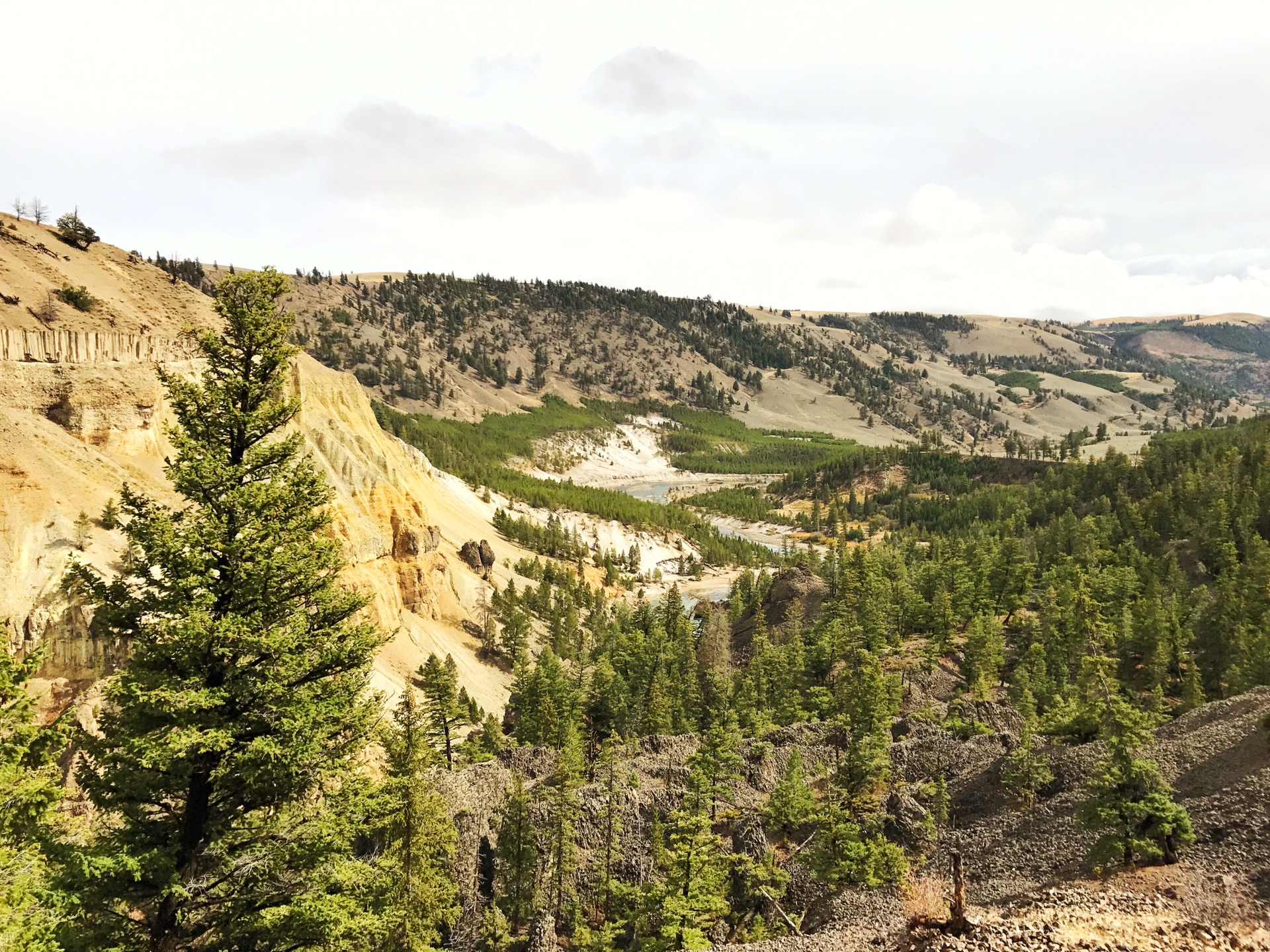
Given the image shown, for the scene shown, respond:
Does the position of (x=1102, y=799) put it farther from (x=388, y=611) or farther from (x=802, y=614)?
(x=802, y=614)

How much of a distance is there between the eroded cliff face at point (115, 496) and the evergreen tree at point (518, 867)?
20567mm

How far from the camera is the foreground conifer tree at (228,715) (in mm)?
13344

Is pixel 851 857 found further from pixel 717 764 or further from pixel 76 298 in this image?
pixel 76 298

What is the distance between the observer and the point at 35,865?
597 inches

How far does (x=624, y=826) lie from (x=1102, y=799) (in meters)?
24.9

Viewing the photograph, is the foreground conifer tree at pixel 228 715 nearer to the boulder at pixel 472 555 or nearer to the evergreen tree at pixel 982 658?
the evergreen tree at pixel 982 658

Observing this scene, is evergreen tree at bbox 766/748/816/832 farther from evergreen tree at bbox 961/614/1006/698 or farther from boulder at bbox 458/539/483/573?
boulder at bbox 458/539/483/573

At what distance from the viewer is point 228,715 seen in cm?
1419

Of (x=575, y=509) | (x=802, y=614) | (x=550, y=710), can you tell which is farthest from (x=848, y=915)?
(x=575, y=509)

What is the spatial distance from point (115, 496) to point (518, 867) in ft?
107

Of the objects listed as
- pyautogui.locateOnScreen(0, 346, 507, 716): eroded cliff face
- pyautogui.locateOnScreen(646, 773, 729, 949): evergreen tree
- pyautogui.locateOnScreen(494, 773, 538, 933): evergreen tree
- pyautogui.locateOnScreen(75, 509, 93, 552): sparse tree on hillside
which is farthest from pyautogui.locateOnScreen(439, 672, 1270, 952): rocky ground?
pyautogui.locateOnScreen(75, 509, 93, 552): sparse tree on hillside

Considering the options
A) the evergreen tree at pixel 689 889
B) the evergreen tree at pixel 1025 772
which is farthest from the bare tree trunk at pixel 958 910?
the evergreen tree at pixel 1025 772

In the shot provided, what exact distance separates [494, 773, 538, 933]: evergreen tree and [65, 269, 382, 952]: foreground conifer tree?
22.6 metres

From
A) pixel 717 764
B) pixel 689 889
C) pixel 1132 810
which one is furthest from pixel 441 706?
pixel 1132 810
